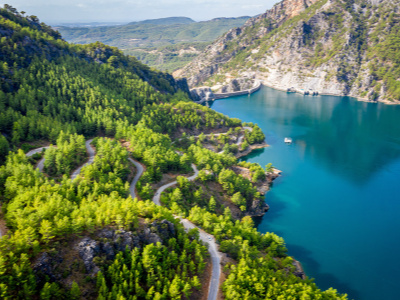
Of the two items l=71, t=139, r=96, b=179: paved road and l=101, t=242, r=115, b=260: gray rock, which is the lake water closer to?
l=101, t=242, r=115, b=260: gray rock

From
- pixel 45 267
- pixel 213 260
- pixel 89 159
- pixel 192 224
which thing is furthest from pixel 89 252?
pixel 89 159

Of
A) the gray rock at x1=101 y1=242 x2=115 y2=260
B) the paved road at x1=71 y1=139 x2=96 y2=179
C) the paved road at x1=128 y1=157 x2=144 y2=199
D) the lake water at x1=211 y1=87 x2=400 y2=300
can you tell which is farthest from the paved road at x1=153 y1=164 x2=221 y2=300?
the lake water at x1=211 y1=87 x2=400 y2=300

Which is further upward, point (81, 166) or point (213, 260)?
point (81, 166)

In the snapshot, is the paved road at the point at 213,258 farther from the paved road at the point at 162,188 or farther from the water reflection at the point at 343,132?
the water reflection at the point at 343,132

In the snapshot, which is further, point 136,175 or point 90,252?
point 136,175

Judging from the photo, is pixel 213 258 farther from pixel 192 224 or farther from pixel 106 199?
pixel 106 199

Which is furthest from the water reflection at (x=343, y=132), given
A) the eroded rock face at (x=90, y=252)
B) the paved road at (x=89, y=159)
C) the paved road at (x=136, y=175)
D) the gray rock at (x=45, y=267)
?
the gray rock at (x=45, y=267)

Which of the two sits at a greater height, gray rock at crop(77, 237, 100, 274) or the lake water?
gray rock at crop(77, 237, 100, 274)
